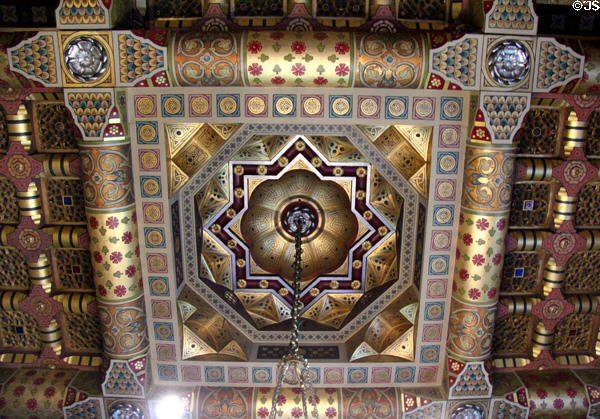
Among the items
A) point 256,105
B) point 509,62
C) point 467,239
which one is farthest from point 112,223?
point 509,62

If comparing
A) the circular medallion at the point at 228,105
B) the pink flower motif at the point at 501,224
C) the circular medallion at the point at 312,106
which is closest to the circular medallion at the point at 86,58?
the circular medallion at the point at 228,105

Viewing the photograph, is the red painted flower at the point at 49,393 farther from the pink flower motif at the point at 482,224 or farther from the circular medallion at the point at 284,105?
the pink flower motif at the point at 482,224

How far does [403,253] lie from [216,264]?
73.8 inches

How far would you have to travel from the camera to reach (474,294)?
3.96 meters

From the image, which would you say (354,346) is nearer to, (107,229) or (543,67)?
(107,229)

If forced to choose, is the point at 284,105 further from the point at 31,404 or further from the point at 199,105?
the point at 31,404

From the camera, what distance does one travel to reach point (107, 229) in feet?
12.5

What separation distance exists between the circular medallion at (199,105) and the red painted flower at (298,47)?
800 millimetres

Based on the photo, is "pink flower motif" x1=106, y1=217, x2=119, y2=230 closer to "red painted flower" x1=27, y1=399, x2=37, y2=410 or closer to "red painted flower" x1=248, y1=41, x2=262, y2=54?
"red painted flower" x1=248, y1=41, x2=262, y2=54

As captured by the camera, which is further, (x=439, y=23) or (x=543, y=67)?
(x=439, y=23)

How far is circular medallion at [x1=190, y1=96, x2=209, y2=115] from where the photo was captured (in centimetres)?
367

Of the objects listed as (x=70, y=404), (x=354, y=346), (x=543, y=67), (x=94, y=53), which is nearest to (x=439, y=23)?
(x=543, y=67)

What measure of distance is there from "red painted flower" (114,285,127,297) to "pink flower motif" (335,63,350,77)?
2.49 meters

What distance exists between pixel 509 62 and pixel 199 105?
7.69 ft
